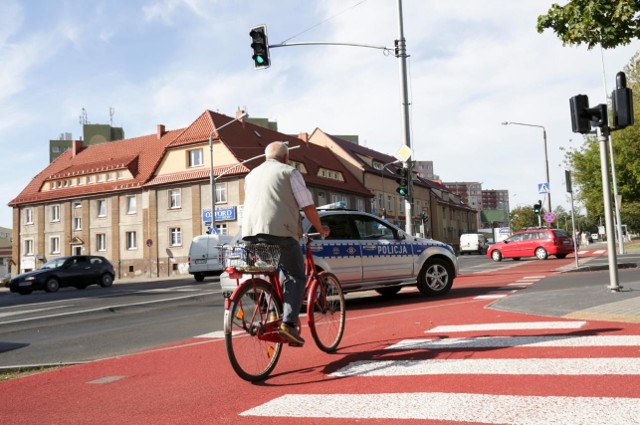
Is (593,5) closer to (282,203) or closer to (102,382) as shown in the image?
(282,203)

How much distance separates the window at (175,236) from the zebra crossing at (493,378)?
42119 mm

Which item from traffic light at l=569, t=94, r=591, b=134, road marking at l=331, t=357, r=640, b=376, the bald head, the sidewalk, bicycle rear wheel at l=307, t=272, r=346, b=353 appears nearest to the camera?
road marking at l=331, t=357, r=640, b=376

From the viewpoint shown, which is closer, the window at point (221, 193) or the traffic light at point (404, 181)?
the traffic light at point (404, 181)

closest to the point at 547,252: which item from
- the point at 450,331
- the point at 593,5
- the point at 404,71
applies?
the point at 404,71

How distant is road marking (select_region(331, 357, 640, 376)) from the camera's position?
4117mm

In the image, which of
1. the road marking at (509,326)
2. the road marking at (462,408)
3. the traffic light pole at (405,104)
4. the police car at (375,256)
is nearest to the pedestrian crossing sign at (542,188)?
the traffic light pole at (405,104)

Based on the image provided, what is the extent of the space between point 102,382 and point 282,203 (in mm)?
2313

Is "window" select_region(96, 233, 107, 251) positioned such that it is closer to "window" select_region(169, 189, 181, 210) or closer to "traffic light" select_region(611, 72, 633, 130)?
"window" select_region(169, 189, 181, 210)

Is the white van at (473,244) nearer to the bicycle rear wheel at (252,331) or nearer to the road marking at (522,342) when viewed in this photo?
the road marking at (522,342)

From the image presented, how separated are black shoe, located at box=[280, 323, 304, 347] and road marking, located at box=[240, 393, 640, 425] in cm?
80

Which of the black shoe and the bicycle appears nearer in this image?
the bicycle

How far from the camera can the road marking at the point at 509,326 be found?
615 cm

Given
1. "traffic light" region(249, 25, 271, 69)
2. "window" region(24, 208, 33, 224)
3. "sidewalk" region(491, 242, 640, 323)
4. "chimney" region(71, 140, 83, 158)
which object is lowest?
"sidewalk" region(491, 242, 640, 323)

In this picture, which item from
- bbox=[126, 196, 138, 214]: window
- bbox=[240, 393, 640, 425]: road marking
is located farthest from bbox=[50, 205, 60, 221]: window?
bbox=[240, 393, 640, 425]: road marking
